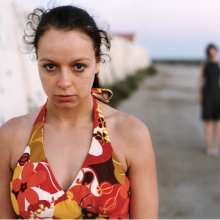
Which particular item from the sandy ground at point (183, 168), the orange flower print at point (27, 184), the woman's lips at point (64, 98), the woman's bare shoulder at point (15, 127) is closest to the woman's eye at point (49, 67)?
the woman's lips at point (64, 98)

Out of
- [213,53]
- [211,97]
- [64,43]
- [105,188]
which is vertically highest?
[64,43]

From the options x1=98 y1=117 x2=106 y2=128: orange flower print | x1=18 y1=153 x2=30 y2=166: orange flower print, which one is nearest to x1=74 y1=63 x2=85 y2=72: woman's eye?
x1=98 y1=117 x2=106 y2=128: orange flower print

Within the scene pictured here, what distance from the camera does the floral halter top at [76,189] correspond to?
1879mm

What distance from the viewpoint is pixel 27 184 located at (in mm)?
1914

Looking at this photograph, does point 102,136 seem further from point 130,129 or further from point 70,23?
point 70,23

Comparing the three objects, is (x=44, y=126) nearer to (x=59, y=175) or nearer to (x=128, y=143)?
(x=59, y=175)

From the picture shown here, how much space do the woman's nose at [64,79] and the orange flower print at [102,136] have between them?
236 millimetres

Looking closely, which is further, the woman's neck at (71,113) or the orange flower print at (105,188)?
the woman's neck at (71,113)

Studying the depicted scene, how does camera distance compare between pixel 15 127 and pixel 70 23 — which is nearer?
pixel 70 23

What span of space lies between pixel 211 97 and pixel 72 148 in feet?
18.9

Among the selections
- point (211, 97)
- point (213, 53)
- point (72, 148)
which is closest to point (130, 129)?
point (72, 148)

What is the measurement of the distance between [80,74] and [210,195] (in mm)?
3646

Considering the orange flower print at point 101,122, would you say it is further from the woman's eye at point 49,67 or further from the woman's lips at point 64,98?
the woman's eye at point 49,67

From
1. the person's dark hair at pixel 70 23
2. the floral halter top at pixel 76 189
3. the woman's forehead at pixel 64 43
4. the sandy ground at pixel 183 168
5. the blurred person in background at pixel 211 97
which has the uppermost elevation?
the person's dark hair at pixel 70 23
